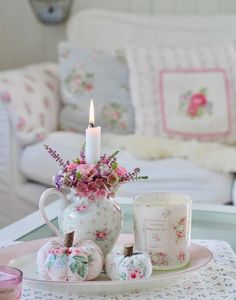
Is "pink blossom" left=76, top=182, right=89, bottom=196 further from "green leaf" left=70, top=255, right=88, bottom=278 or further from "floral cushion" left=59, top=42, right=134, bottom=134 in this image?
"floral cushion" left=59, top=42, right=134, bottom=134

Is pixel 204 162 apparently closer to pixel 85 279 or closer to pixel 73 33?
pixel 73 33

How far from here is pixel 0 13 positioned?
136 inches

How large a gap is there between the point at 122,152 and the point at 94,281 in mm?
1371

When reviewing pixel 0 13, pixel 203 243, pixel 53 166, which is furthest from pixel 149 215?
pixel 0 13

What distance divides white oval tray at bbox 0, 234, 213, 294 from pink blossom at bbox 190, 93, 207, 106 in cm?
140

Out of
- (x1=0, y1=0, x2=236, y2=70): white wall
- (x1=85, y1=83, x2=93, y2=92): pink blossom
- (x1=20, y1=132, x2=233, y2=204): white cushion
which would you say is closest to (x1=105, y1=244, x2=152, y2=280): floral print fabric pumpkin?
(x1=20, y1=132, x2=233, y2=204): white cushion

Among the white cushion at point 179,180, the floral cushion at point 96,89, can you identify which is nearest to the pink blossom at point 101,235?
the white cushion at point 179,180

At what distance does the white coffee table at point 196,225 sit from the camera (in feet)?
4.83

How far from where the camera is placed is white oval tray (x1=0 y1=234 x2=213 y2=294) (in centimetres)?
108

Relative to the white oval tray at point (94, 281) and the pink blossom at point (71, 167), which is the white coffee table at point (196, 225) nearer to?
the white oval tray at point (94, 281)

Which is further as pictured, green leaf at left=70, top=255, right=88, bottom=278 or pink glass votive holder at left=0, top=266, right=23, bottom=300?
green leaf at left=70, top=255, right=88, bottom=278

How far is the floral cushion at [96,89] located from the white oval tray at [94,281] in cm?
148

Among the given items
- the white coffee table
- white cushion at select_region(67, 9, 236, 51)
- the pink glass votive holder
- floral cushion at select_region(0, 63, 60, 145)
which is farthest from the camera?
white cushion at select_region(67, 9, 236, 51)

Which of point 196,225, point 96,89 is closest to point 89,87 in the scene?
point 96,89
